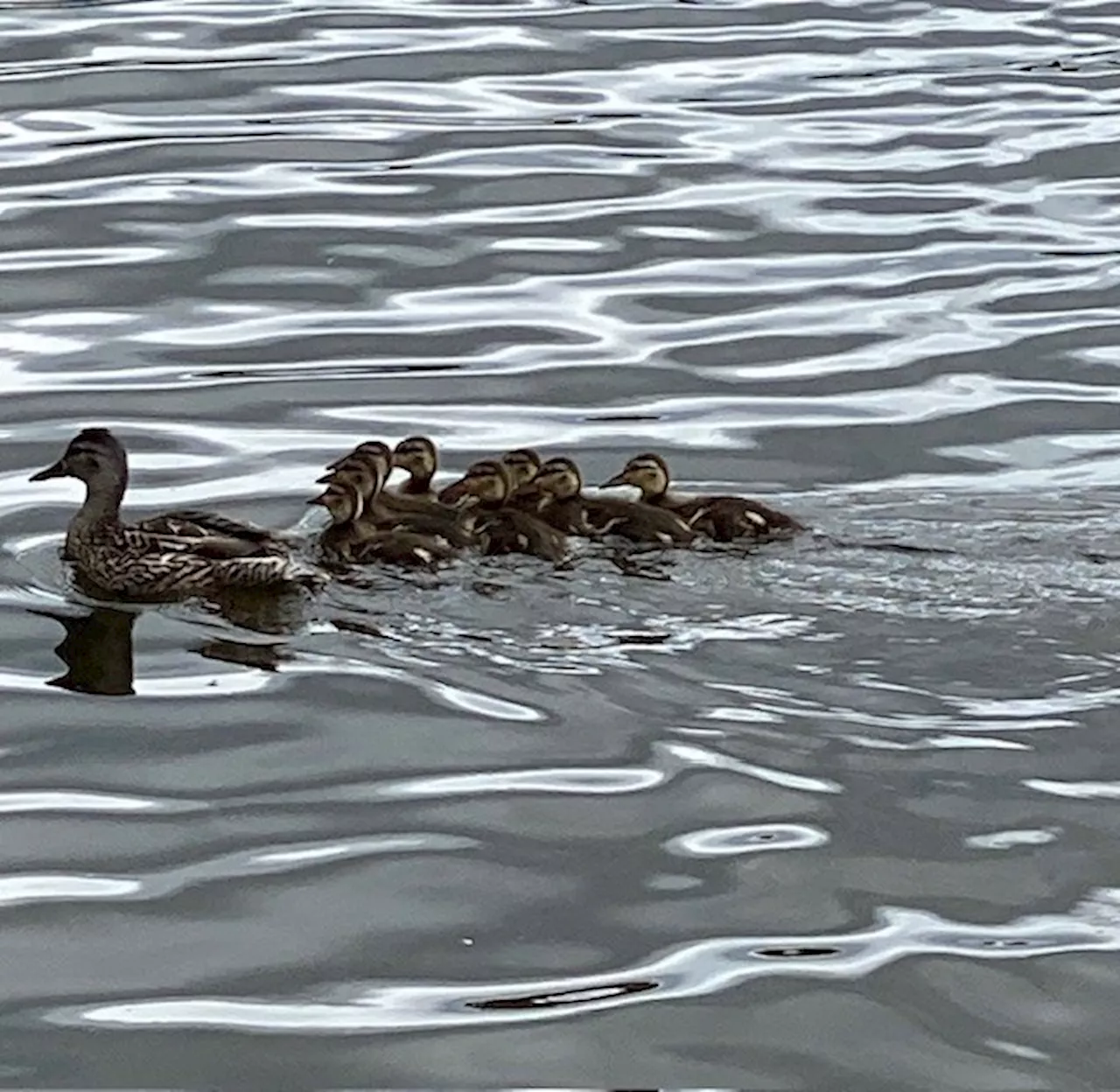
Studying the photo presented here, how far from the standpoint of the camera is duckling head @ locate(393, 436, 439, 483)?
353 inches

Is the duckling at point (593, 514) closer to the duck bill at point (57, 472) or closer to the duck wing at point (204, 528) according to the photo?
the duck wing at point (204, 528)

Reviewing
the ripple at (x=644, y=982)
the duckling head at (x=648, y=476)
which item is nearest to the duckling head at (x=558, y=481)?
the duckling head at (x=648, y=476)

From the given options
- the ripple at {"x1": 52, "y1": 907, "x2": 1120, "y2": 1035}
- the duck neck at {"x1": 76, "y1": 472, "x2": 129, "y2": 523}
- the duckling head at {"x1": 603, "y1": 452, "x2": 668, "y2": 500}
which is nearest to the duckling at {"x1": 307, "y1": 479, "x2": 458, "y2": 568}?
the duck neck at {"x1": 76, "y1": 472, "x2": 129, "y2": 523}

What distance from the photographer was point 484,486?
8.69 meters

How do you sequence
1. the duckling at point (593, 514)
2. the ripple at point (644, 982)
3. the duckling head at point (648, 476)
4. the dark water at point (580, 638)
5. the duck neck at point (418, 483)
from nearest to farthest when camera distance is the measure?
1. the ripple at point (644, 982)
2. the dark water at point (580, 638)
3. the duckling at point (593, 514)
4. the duckling head at point (648, 476)
5. the duck neck at point (418, 483)

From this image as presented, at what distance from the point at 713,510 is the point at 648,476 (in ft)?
1.06

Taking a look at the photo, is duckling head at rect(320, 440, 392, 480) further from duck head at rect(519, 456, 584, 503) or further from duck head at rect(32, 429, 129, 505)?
duck head at rect(32, 429, 129, 505)

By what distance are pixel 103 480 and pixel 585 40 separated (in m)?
8.65

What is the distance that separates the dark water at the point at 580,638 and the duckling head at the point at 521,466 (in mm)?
386

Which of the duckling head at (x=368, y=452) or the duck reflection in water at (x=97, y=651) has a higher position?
the duckling head at (x=368, y=452)

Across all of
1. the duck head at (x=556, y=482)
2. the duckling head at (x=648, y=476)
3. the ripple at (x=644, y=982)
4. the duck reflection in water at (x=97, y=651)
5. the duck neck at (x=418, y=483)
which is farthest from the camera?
the duck neck at (x=418, y=483)

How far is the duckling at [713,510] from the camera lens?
849cm

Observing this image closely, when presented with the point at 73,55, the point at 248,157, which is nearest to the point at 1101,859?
the point at 248,157

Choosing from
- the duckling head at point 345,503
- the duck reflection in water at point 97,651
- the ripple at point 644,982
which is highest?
the duckling head at point 345,503
